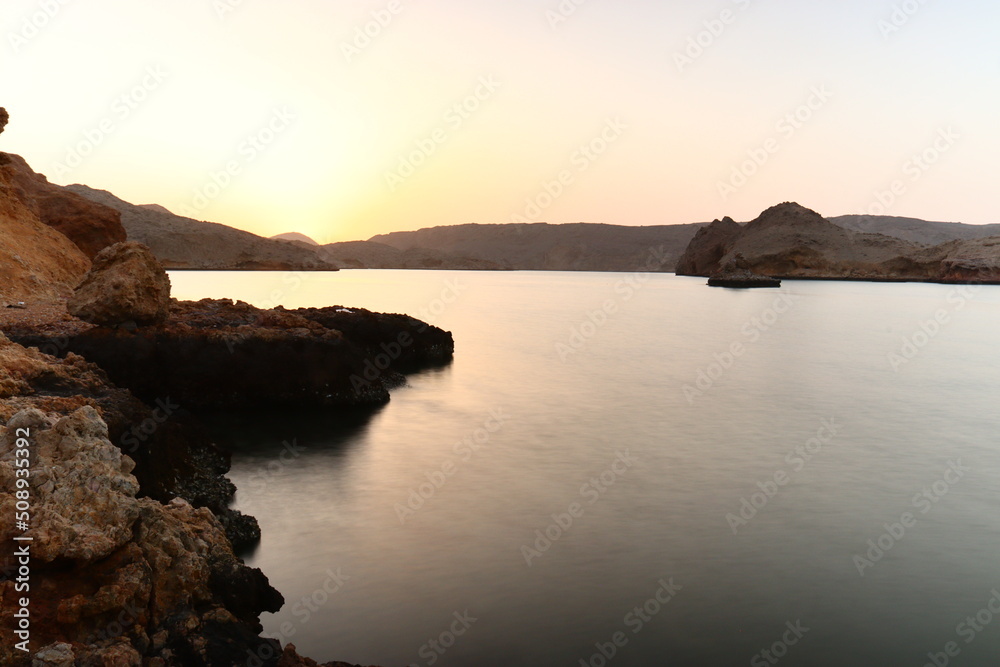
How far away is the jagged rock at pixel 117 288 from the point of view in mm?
16625

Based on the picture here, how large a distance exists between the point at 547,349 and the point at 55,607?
3218 cm

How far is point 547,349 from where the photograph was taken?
1469 inches
